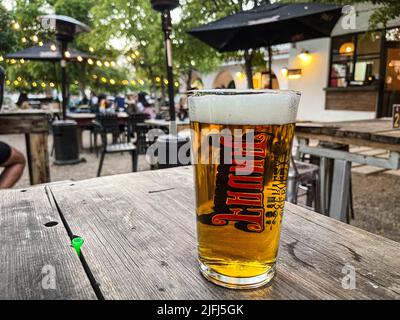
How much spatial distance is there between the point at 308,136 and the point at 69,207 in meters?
2.07

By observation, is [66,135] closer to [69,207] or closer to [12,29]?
[12,29]

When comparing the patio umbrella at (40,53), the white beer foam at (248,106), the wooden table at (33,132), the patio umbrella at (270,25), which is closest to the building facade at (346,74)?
the patio umbrella at (270,25)

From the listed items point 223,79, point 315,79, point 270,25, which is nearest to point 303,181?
point 270,25

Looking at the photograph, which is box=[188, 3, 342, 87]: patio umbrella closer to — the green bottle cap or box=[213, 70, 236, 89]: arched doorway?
the green bottle cap

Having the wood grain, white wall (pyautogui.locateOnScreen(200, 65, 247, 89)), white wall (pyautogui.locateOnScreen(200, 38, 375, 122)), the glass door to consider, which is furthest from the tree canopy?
white wall (pyautogui.locateOnScreen(200, 65, 247, 89))

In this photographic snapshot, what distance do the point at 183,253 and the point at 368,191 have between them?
4299mm

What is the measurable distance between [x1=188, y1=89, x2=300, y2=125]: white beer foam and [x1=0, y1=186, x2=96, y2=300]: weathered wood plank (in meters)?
0.35

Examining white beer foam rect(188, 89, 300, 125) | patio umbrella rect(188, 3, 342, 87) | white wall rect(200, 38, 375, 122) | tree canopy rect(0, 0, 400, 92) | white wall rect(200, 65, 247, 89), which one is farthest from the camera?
white wall rect(200, 65, 247, 89)

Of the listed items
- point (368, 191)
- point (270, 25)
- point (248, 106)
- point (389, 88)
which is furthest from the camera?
point (389, 88)

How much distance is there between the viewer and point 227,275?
512 millimetres

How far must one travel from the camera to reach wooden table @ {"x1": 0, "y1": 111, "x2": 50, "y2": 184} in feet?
9.20

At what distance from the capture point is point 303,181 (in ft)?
8.48

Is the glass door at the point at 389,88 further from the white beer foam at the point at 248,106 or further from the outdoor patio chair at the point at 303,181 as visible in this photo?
the white beer foam at the point at 248,106

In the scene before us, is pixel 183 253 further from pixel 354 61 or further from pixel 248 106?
pixel 354 61
